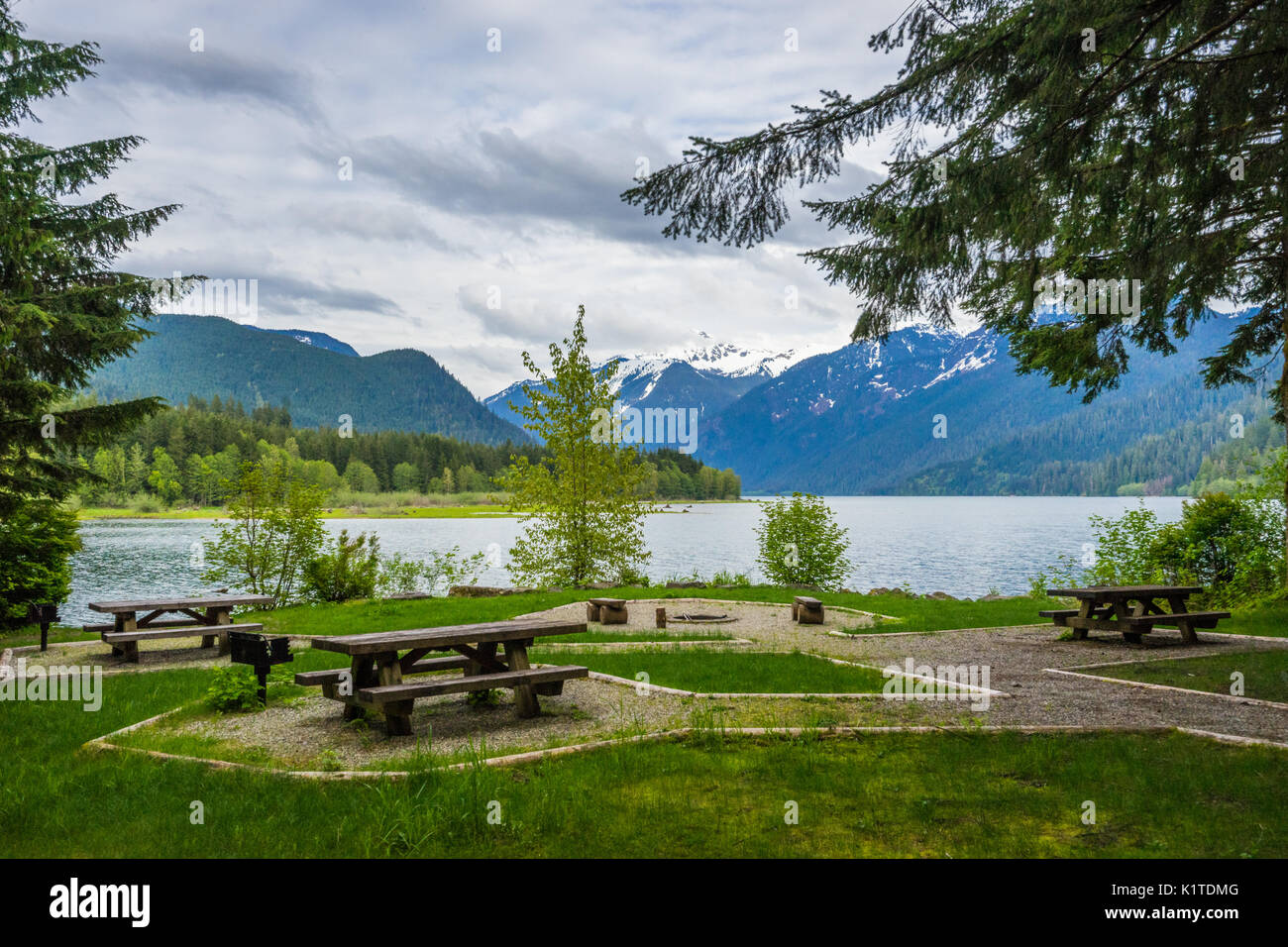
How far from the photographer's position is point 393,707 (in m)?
6.36

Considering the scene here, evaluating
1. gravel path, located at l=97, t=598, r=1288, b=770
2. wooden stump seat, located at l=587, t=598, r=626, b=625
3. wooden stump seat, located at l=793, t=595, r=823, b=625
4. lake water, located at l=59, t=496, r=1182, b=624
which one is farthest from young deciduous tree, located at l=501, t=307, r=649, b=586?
gravel path, located at l=97, t=598, r=1288, b=770

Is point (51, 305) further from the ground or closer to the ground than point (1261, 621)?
further from the ground

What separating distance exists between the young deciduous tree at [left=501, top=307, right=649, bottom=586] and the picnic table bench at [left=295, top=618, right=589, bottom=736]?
512 inches

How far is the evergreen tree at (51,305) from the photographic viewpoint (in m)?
10.0

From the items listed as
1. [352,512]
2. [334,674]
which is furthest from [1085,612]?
[352,512]

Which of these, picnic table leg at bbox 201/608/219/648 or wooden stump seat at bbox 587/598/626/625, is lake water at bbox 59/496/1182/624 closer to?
picnic table leg at bbox 201/608/219/648

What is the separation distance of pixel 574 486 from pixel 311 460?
334ft

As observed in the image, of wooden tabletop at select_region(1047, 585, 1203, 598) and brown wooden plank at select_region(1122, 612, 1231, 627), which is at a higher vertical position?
wooden tabletop at select_region(1047, 585, 1203, 598)

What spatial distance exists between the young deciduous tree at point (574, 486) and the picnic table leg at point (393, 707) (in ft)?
46.1

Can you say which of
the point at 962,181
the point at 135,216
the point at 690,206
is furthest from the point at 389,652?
the point at 135,216

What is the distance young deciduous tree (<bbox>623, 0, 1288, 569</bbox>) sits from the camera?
5672 mm

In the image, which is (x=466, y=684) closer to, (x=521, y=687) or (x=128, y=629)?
(x=521, y=687)

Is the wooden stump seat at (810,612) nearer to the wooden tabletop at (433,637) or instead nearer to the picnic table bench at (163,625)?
the wooden tabletop at (433,637)
